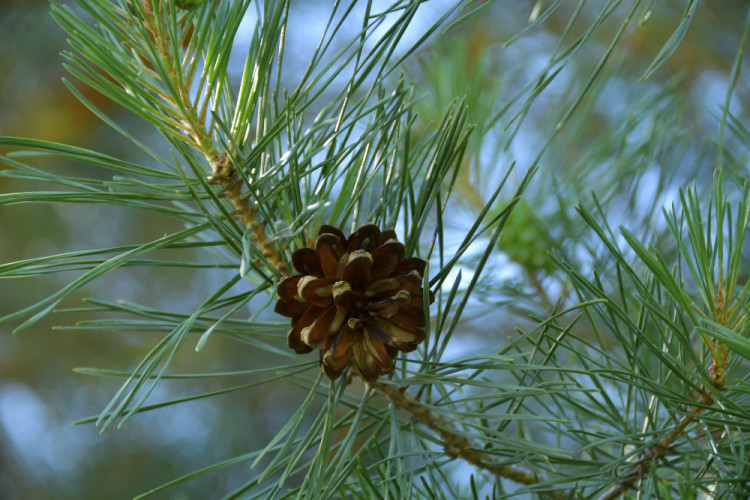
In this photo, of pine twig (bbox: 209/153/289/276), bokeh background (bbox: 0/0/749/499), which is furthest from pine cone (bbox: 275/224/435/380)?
bokeh background (bbox: 0/0/749/499)

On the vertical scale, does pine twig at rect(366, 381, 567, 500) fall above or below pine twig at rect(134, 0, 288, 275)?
below

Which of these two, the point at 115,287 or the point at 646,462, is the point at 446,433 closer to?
the point at 646,462

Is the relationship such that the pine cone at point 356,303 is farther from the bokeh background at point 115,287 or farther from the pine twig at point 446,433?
the bokeh background at point 115,287

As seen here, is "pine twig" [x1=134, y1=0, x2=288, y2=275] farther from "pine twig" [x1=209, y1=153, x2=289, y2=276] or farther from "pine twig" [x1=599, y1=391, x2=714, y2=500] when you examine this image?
"pine twig" [x1=599, y1=391, x2=714, y2=500]

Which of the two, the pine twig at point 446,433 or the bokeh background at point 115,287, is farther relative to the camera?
the bokeh background at point 115,287

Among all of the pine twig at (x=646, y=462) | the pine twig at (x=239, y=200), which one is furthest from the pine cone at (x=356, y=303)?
the pine twig at (x=646, y=462)

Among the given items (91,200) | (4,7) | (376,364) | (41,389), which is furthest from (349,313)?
(4,7)
